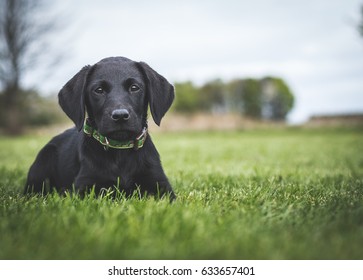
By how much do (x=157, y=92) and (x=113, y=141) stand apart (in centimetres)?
68

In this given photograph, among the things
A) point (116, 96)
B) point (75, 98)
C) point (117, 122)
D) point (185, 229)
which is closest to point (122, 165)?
point (117, 122)

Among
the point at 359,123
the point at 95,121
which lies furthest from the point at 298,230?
the point at 359,123

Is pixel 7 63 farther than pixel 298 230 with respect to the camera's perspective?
Yes

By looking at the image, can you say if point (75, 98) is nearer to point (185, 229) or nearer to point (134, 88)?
point (134, 88)

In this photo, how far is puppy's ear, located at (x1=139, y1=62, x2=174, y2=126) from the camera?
11.9 ft

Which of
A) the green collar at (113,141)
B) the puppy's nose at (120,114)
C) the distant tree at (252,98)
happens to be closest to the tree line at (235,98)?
the distant tree at (252,98)

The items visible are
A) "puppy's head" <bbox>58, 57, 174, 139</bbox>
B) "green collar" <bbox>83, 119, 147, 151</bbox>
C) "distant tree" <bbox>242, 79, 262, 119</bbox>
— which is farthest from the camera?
"distant tree" <bbox>242, 79, 262, 119</bbox>

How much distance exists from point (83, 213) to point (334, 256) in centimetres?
160

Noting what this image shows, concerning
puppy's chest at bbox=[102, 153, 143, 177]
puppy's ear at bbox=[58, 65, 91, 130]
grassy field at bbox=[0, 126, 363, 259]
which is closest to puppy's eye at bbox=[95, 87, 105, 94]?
puppy's ear at bbox=[58, 65, 91, 130]

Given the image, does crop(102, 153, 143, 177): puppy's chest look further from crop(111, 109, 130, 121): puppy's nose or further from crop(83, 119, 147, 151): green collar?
crop(111, 109, 130, 121): puppy's nose

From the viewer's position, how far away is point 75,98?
3.54 metres

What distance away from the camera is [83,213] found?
253cm

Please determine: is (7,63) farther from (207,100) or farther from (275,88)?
(275,88)

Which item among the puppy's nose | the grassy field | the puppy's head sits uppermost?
the puppy's head
